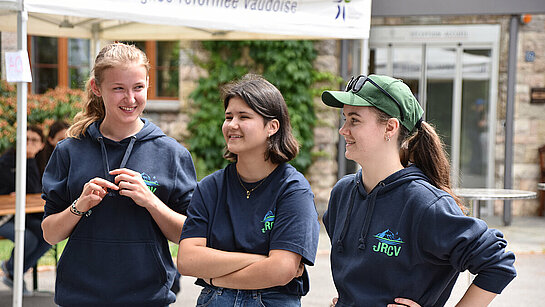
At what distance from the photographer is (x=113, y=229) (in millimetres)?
2217

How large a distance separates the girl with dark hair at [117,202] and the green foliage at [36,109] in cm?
673

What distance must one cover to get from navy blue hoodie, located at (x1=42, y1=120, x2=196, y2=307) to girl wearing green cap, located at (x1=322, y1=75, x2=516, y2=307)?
25.2 inches

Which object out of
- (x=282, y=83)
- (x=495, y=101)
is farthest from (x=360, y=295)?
(x=495, y=101)

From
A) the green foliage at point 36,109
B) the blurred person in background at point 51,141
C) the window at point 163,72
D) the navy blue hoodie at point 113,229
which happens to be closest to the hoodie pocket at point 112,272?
the navy blue hoodie at point 113,229

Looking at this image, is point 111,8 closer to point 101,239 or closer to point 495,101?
point 101,239

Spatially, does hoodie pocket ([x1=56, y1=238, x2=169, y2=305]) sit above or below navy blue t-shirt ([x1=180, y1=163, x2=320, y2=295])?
below

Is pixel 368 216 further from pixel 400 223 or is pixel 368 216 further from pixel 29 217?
pixel 29 217

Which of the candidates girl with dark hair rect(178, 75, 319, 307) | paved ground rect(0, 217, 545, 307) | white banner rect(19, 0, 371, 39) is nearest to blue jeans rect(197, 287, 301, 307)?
girl with dark hair rect(178, 75, 319, 307)

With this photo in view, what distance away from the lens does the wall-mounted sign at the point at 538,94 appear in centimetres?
984

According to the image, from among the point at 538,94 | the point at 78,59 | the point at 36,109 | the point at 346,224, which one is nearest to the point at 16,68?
the point at 346,224

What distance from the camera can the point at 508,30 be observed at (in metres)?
9.66

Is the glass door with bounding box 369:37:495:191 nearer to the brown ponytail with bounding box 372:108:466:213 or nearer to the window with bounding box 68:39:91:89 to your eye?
the window with bounding box 68:39:91:89

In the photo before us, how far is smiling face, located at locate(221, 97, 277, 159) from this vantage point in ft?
7.18

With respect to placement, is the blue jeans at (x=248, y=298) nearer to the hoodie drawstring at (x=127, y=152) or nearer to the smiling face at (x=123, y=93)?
the hoodie drawstring at (x=127, y=152)
